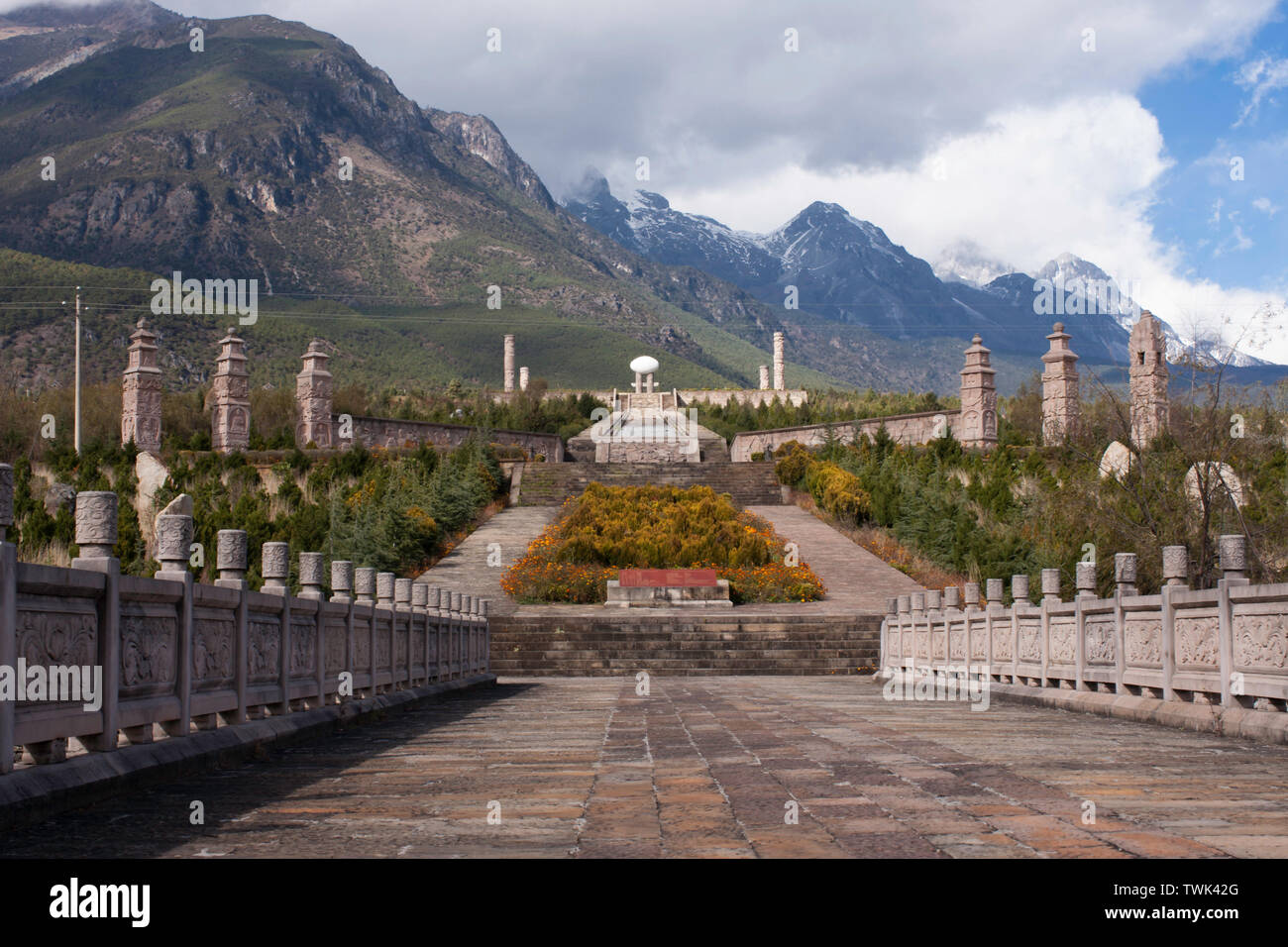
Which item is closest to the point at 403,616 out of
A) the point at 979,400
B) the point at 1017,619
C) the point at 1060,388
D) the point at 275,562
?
the point at 275,562

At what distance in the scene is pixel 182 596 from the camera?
25.1 ft

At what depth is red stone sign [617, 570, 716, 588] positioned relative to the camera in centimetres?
2666

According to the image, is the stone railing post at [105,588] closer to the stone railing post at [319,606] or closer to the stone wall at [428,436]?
the stone railing post at [319,606]

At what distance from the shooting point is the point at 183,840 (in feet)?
16.9

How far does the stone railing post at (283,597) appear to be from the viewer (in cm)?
986

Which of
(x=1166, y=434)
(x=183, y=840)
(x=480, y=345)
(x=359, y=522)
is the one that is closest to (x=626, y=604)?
(x=359, y=522)

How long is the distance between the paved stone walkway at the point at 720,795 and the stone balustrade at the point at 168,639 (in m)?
0.49

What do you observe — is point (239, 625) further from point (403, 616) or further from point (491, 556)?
point (491, 556)

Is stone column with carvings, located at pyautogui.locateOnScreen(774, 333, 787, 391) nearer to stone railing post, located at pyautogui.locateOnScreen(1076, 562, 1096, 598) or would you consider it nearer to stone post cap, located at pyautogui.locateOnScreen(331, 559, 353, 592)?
stone railing post, located at pyautogui.locateOnScreen(1076, 562, 1096, 598)

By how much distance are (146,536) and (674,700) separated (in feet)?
55.3

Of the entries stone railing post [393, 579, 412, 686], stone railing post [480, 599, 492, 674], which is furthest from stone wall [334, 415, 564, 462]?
stone railing post [393, 579, 412, 686]

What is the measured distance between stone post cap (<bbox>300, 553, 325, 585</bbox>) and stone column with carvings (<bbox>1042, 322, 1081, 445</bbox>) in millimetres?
29279
